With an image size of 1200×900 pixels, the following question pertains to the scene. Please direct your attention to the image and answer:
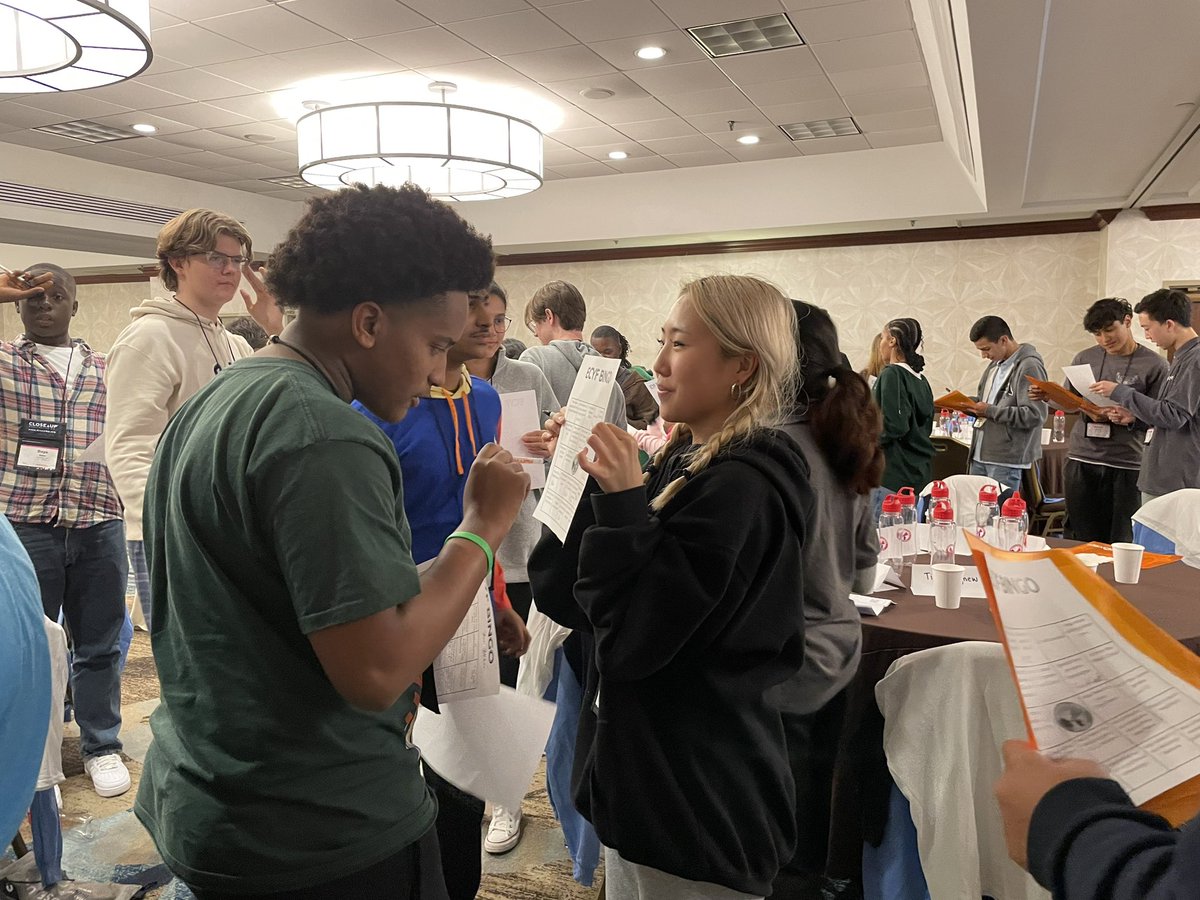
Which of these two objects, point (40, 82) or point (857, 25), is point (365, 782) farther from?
point (857, 25)

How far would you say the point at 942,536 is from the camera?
2.75m

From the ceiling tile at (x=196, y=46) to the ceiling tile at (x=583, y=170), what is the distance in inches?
151

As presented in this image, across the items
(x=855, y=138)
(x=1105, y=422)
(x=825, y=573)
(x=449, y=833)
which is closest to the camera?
(x=825, y=573)

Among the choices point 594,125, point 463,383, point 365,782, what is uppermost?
point 594,125

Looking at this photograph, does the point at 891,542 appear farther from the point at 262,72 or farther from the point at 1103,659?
the point at 262,72

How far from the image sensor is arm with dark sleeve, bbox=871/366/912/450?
4.62m

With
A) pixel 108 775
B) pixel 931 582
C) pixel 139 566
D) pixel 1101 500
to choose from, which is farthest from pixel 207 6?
pixel 1101 500

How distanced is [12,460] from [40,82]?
248 centimetres

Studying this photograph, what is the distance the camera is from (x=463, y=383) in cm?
220

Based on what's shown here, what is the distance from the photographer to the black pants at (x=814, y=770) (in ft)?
5.35

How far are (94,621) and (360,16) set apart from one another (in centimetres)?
358

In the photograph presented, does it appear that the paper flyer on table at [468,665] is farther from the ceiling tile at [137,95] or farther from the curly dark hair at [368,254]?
the ceiling tile at [137,95]

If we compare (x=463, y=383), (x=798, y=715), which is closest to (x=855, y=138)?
(x=463, y=383)

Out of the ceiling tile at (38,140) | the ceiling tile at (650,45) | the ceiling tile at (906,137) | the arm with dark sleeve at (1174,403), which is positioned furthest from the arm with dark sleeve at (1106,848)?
the ceiling tile at (38,140)
